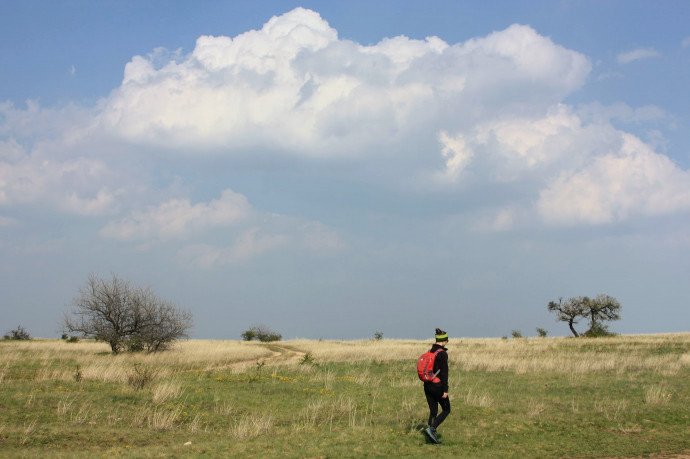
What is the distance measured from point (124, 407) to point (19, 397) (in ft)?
9.08

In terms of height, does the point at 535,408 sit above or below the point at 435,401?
below

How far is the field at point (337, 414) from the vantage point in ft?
34.6

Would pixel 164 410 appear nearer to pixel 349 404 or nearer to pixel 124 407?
pixel 124 407

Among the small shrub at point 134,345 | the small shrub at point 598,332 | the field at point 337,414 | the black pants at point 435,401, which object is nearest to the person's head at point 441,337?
the black pants at point 435,401

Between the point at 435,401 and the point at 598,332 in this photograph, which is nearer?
the point at 435,401

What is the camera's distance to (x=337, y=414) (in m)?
14.2

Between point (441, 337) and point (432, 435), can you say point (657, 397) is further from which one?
point (441, 337)

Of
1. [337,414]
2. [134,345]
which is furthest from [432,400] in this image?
[134,345]

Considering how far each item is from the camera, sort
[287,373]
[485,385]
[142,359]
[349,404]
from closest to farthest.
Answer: [349,404] < [485,385] < [287,373] < [142,359]

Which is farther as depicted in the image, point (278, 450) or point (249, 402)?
point (249, 402)

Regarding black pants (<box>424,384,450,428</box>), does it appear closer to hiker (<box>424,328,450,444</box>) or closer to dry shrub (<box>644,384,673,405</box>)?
hiker (<box>424,328,450,444</box>)

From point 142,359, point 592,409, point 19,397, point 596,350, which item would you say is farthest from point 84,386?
point 596,350

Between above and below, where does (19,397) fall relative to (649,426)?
above

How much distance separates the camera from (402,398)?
16578 mm
